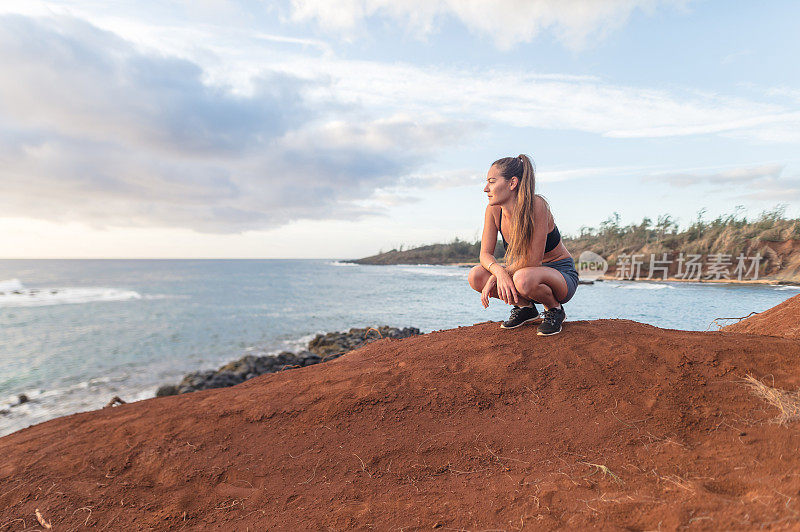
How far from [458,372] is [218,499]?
2170 mm

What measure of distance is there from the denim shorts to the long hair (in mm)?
526

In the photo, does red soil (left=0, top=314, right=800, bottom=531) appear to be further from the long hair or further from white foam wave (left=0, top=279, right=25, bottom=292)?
white foam wave (left=0, top=279, right=25, bottom=292)

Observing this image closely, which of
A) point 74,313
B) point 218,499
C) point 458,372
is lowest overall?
point 74,313

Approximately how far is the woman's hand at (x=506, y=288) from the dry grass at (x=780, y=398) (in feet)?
5.98

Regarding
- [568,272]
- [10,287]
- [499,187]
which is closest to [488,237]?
[499,187]

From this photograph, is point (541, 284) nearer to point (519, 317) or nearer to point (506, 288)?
point (506, 288)

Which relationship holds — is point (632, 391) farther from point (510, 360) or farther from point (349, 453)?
point (349, 453)

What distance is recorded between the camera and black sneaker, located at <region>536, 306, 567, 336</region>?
4055mm

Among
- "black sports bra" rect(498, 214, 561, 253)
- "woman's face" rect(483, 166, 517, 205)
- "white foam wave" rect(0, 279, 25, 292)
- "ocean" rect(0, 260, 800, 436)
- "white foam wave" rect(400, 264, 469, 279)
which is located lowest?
"white foam wave" rect(0, 279, 25, 292)

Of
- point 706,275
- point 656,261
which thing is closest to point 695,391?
point 706,275

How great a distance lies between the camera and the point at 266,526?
2141 millimetres

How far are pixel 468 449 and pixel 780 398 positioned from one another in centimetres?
216

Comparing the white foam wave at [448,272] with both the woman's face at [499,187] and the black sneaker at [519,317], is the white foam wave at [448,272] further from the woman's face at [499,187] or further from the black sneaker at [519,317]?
the woman's face at [499,187]

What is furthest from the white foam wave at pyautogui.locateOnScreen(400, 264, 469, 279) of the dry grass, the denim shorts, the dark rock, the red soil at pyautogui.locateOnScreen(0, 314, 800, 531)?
the dry grass
